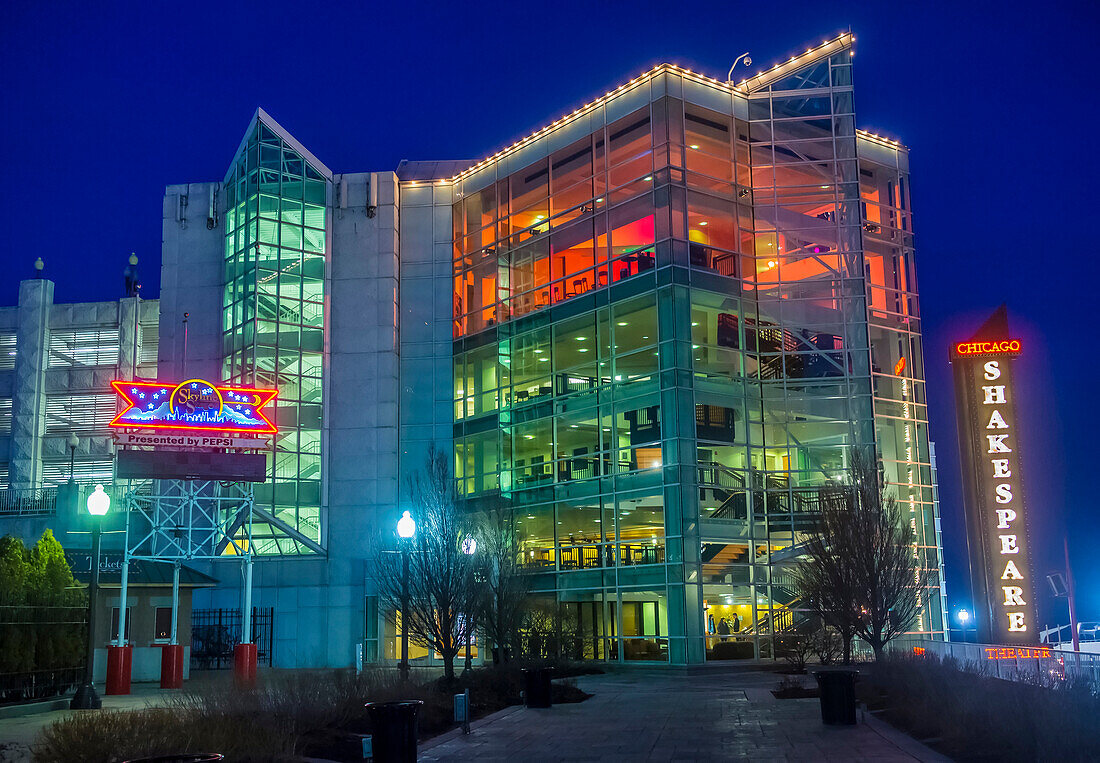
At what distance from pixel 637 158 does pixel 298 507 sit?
22174 mm

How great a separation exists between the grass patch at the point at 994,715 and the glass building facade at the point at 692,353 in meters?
18.0

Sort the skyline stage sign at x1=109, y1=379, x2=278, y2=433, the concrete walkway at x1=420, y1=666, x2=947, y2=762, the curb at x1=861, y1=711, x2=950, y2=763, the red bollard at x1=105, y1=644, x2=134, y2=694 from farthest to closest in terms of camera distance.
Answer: the skyline stage sign at x1=109, y1=379, x2=278, y2=433 < the red bollard at x1=105, y1=644, x2=134, y2=694 < the concrete walkway at x1=420, y1=666, x2=947, y2=762 < the curb at x1=861, y1=711, x2=950, y2=763

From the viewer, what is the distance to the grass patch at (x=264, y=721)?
565 inches

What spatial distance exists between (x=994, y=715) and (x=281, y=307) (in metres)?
42.4

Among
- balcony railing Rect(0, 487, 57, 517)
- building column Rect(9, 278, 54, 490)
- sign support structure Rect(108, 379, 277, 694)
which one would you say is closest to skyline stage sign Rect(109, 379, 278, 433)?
sign support structure Rect(108, 379, 277, 694)

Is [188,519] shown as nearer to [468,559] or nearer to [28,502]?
[28,502]

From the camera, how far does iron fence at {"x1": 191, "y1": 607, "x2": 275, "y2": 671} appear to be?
47.3 m

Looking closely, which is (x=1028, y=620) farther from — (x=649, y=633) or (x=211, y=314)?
(x=211, y=314)

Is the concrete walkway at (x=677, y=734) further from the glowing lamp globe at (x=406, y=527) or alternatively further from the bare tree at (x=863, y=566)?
the glowing lamp globe at (x=406, y=527)

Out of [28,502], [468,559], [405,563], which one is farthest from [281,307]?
[405,563]

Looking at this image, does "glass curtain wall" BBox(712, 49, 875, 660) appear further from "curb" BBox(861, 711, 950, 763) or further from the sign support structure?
"curb" BBox(861, 711, 950, 763)

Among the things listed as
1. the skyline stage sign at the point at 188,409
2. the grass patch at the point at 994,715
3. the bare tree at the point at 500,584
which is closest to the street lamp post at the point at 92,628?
the bare tree at the point at 500,584

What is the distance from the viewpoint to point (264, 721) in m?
17.0

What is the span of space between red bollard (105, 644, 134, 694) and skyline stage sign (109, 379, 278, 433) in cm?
958
